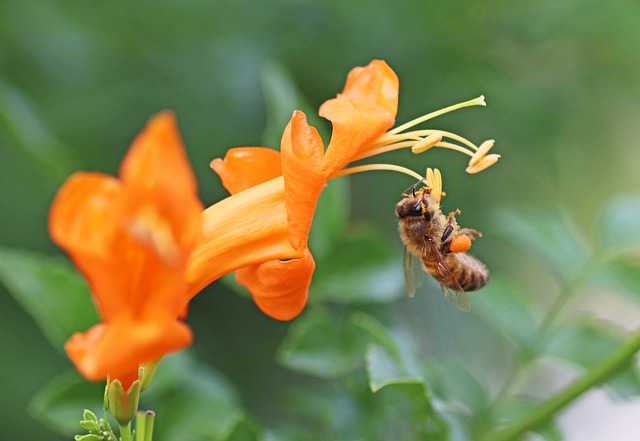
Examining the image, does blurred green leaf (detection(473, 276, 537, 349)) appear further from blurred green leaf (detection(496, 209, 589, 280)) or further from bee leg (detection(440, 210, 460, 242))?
bee leg (detection(440, 210, 460, 242))

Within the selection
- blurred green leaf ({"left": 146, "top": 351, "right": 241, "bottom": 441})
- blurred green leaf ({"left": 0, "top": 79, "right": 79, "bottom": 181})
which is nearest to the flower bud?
blurred green leaf ({"left": 146, "top": 351, "right": 241, "bottom": 441})

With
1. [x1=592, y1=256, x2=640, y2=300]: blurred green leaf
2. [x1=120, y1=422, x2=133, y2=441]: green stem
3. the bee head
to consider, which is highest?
[x1=120, y1=422, x2=133, y2=441]: green stem

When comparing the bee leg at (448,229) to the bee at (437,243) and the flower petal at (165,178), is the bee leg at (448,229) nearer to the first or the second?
the bee at (437,243)

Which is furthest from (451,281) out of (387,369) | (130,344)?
(130,344)

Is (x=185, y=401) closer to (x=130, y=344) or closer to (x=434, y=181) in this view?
(x=434, y=181)

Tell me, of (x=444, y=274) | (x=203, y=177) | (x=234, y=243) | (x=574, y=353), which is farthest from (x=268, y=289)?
(x=203, y=177)

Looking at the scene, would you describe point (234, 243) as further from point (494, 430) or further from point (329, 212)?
point (494, 430)
